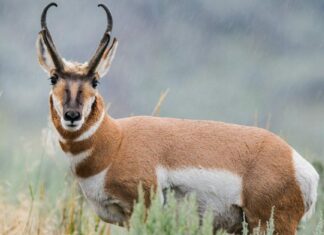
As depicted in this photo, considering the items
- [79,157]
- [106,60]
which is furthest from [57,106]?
[106,60]

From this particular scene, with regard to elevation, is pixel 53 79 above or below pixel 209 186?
above

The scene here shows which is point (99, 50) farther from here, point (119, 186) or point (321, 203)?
point (321, 203)

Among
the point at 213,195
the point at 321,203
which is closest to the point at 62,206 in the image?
the point at 213,195

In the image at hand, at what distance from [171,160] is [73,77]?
917 millimetres

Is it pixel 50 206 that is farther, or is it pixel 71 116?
pixel 50 206

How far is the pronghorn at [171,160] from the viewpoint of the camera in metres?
5.54

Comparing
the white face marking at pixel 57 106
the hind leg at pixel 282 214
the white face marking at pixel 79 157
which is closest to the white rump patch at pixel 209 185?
the hind leg at pixel 282 214

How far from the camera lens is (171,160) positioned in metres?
5.68

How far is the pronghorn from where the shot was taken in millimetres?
5539

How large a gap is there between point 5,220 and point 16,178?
2.64ft

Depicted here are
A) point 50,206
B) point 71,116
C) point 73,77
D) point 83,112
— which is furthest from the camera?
point 50,206

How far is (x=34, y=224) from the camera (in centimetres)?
746

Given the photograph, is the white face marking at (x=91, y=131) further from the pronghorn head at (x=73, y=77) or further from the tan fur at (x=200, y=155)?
the pronghorn head at (x=73, y=77)

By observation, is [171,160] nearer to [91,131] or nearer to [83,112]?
[91,131]
